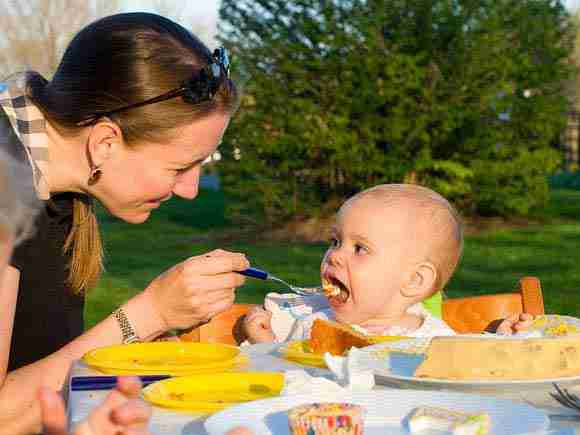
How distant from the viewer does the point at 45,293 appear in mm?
2844

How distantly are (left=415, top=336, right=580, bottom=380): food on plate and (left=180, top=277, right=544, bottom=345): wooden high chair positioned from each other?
1240 mm

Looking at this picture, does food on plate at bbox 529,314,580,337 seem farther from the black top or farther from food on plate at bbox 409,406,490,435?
the black top

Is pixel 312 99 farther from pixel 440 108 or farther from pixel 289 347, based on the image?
pixel 289 347

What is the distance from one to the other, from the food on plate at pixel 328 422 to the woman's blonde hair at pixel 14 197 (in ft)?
1.60

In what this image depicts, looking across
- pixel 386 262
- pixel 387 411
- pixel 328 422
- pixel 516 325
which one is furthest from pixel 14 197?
pixel 386 262

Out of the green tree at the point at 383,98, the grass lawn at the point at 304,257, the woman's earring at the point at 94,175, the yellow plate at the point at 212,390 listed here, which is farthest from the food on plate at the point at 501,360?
the green tree at the point at 383,98

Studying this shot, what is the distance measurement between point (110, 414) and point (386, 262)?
2.07 meters

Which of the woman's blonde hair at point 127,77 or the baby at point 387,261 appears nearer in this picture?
the woman's blonde hair at point 127,77

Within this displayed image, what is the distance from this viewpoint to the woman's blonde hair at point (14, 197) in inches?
54.5

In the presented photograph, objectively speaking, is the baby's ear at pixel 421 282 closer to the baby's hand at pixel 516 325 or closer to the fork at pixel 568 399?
the baby's hand at pixel 516 325

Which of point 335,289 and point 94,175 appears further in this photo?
point 335,289

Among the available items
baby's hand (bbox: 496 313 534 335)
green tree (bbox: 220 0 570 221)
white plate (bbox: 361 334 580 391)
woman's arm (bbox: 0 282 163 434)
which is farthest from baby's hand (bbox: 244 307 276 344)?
green tree (bbox: 220 0 570 221)

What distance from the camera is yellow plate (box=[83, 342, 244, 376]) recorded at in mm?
2051

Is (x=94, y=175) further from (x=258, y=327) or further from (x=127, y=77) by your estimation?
(x=258, y=327)
